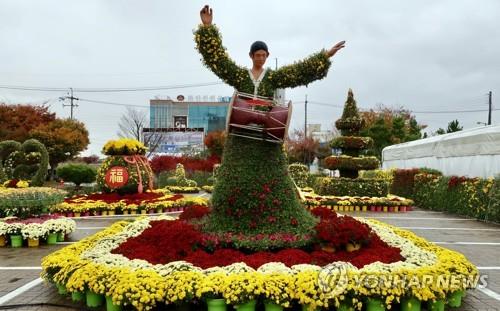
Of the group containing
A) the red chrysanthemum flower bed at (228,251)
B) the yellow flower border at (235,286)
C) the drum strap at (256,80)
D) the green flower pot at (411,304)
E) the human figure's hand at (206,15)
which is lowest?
the green flower pot at (411,304)

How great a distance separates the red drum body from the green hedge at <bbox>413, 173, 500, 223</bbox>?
935 cm

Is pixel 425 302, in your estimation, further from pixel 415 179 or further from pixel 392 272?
pixel 415 179

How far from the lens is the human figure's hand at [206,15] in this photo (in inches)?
227

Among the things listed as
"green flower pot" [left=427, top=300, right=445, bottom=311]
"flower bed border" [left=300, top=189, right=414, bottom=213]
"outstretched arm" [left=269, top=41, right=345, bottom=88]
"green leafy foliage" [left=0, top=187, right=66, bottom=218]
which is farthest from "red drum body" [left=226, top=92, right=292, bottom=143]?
"flower bed border" [left=300, top=189, right=414, bottom=213]

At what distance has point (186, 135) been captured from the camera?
1982 inches

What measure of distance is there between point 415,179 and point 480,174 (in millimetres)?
3917

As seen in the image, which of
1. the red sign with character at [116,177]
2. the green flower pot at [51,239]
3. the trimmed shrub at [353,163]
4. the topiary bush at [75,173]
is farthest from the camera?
the topiary bush at [75,173]

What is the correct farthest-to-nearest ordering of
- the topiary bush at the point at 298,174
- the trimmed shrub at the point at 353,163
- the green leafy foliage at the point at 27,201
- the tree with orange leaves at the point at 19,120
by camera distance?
the tree with orange leaves at the point at 19,120 < the topiary bush at the point at 298,174 < the trimmed shrub at the point at 353,163 < the green leafy foliage at the point at 27,201

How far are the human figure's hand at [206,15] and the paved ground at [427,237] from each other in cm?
373

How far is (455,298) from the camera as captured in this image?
182 inches

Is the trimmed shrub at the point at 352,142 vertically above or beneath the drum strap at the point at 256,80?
beneath

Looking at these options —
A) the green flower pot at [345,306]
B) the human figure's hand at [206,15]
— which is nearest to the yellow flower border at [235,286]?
the green flower pot at [345,306]

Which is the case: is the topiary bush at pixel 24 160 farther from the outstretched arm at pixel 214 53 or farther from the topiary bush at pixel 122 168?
the outstretched arm at pixel 214 53

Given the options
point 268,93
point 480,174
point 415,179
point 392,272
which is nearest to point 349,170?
point 415,179
